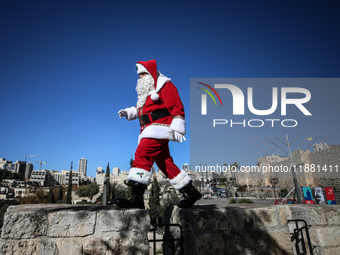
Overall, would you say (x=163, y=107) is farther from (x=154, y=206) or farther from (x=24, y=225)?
(x=154, y=206)

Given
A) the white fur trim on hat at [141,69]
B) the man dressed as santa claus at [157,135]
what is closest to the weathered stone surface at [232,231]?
the man dressed as santa claus at [157,135]

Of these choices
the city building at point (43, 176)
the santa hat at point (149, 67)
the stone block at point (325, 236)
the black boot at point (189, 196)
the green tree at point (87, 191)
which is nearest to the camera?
the black boot at point (189, 196)

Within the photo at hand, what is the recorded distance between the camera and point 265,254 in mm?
2348

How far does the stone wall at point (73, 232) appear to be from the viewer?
1679mm

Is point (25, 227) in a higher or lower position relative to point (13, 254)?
higher

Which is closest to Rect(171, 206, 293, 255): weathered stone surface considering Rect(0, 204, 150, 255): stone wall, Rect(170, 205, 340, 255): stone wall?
Rect(170, 205, 340, 255): stone wall

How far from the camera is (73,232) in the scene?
1749mm

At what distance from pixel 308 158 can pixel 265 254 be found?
120 feet

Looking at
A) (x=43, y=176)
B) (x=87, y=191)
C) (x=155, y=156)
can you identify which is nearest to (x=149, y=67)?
(x=155, y=156)

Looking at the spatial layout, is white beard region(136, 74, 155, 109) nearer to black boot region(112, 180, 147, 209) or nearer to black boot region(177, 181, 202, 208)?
black boot region(112, 180, 147, 209)

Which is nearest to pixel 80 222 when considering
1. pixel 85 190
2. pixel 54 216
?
pixel 54 216

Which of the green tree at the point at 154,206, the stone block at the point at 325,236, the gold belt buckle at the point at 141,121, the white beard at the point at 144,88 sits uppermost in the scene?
the white beard at the point at 144,88

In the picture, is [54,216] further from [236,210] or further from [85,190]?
[85,190]

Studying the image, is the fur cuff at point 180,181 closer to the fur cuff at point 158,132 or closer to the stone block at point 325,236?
the fur cuff at point 158,132
